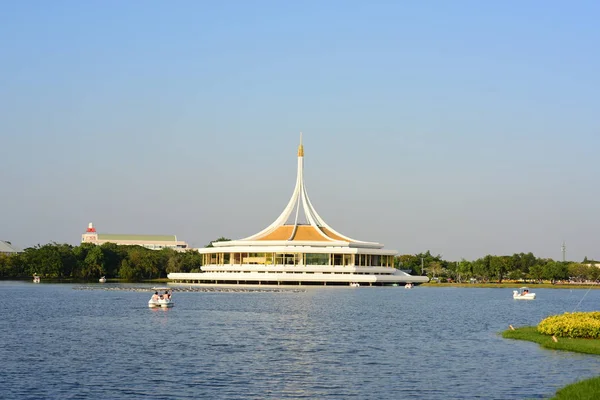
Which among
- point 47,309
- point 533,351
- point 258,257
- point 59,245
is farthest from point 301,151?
point 533,351

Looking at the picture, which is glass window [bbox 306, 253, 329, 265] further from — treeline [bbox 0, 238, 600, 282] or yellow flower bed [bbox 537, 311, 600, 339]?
yellow flower bed [bbox 537, 311, 600, 339]

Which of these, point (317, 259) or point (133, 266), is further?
point (133, 266)

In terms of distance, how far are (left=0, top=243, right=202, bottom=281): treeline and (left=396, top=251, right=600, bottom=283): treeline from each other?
165ft

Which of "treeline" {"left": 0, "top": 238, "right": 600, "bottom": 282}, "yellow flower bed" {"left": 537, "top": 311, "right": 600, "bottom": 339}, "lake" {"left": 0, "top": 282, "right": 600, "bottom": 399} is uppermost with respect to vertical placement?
"treeline" {"left": 0, "top": 238, "right": 600, "bottom": 282}

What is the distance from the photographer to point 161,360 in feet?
114

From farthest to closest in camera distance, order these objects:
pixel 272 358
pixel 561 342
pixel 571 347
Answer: pixel 561 342 → pixel 571 347 → pixel 272 358

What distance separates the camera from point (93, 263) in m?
150

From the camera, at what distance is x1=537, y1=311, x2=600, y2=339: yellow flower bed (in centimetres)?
3941

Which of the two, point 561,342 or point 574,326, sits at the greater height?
point 574,326

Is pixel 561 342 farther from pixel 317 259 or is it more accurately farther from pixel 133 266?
pixel 133 266

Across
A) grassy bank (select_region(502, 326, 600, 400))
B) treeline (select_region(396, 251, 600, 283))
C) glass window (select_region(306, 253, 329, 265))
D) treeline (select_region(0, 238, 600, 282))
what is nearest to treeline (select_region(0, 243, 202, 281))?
treeline (select_region(0, 238, 600, 282))

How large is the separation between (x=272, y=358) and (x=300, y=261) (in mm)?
103378

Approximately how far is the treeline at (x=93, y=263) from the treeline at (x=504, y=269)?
1978 inches

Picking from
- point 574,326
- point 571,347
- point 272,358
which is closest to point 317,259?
point 574,326
